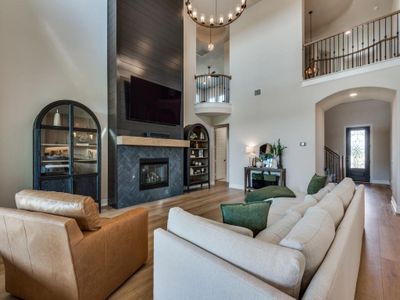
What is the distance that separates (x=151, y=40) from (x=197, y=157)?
3774mm

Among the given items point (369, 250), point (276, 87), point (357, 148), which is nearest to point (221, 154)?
point (276, 87)

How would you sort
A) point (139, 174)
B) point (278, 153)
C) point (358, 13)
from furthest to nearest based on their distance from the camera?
point (358, 13)
point (278, 153)
point (139, 174)

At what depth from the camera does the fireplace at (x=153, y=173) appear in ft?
17.3

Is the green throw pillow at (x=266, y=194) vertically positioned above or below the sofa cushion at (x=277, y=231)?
below

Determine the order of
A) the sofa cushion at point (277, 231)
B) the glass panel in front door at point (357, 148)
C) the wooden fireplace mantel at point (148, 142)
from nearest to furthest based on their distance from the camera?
the sofa cushion at point (277, 231) < the wooden fireplace mantel at point (148, 142) < the glass panel in front door at point (357, 148)

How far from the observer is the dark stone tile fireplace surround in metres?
4.77

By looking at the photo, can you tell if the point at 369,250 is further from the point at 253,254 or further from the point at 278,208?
the point at 253,254

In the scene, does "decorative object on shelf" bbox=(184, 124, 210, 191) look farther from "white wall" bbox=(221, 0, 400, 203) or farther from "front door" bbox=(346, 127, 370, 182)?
"front door" bbox=(346, 127, 370, 182)

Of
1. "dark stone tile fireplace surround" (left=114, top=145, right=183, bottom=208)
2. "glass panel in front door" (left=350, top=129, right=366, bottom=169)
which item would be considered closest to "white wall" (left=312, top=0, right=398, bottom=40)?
"glass panel in front door" (left=350, top=129, right=366, bottom=169)

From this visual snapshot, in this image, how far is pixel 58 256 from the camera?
5.07ft

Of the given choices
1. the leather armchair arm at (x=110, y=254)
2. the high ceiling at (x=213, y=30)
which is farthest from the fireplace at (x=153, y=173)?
the high ceiling at (x=213, y=30)

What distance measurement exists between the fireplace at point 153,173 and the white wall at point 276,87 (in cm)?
267

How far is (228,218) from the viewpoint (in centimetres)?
170

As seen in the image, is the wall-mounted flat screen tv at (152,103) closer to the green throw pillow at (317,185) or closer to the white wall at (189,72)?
the white wall at (189,72)
